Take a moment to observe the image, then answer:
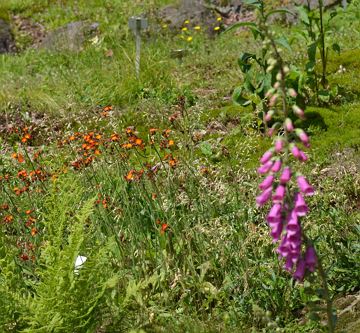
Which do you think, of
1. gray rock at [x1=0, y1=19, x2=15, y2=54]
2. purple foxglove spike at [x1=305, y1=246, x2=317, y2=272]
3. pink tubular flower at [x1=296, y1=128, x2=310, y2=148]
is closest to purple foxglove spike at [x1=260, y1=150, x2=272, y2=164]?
pink tubular flower at [x1=296, y1=128, x2=310, y2=148]

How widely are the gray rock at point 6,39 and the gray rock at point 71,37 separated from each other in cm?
120

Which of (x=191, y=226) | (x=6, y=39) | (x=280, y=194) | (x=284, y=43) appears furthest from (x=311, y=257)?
(x=6, y=39)

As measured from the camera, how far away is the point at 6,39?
54.9 ft

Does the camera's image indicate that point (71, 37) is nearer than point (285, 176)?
No

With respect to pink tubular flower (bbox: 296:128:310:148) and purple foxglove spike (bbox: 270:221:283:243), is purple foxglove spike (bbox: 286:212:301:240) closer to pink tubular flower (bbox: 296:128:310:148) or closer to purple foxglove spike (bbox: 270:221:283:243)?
purple foxglove spike (bbox: 270:221:283:243)

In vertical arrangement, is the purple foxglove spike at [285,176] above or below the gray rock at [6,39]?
above

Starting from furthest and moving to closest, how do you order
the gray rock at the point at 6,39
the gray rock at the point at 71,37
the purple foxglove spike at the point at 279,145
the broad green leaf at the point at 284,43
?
the gray rock at the point at 6,39 < the gray rock at the point at 71,37 < the broad green leaf at the point at 284,43 < the purple foxglove spike at the point at 279,145

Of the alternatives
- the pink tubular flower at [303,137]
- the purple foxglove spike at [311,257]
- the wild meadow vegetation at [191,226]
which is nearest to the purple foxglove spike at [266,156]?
the wild meadow vegetation at [191,226]

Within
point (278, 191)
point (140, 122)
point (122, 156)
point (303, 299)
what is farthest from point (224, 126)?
point (278, 191)

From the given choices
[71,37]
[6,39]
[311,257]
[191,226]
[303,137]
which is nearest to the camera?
[303,137]

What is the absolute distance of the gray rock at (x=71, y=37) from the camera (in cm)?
1385

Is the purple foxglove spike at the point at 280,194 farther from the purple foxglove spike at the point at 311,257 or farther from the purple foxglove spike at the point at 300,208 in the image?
the purple foxglove spike at the point at 311,257

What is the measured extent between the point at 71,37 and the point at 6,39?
8.33 ft

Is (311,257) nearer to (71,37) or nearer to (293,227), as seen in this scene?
(293,227)
